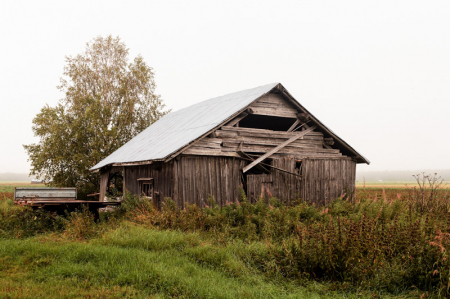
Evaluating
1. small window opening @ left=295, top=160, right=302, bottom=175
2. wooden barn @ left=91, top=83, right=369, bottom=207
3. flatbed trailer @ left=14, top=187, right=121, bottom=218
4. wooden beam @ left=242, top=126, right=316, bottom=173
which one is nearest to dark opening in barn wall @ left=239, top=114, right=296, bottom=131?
wooden barn @ left=91, top=83, right=369, bottom=207

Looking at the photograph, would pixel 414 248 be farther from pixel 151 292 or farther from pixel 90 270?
pixel 90 270

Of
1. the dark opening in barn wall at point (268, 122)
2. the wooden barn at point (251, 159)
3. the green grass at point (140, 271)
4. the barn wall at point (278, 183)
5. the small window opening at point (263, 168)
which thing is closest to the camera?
the green grass at point (140, 271)

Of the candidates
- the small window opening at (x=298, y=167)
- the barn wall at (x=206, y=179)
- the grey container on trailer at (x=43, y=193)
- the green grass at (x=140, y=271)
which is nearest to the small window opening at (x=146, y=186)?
the barn wall at (x=206, y=179)

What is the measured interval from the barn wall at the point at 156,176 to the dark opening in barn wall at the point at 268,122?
15.5ft

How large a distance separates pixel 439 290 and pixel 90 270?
620 centimetres

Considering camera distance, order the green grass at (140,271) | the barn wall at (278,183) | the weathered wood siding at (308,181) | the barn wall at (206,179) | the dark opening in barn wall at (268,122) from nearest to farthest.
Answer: the green grass at (140,271)
the barn wall at (206,179)
the barn wall at (278,183)
the weathered wood siding at (308,181)
the dark opening in barn wall at (268,122)

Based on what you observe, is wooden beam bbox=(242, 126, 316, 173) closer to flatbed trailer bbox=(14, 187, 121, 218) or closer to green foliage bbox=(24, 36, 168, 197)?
flatbed trailer bbox=(14, 187, 121, 218)

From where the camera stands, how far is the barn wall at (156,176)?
13570mm

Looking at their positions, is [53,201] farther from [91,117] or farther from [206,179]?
[91,117]

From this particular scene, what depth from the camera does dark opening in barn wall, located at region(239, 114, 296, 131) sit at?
16906mm

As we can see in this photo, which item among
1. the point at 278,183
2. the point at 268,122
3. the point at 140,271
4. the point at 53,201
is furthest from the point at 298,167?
the point at 140,271

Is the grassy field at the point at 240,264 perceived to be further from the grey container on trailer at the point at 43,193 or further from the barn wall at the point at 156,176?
the grey container on trailer at the point at 43,193

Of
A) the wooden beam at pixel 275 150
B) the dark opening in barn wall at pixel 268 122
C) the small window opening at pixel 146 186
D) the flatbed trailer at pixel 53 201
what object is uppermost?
the dark opening in barn wall at pixel 268 122

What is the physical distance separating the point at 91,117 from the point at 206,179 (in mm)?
17865
